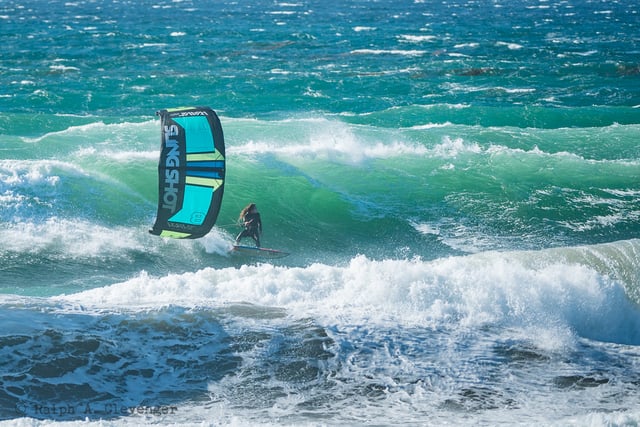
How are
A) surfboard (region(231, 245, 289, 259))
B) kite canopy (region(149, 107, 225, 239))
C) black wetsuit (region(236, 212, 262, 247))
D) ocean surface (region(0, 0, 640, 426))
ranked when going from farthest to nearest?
black wetsuit (region(236, 212, 262, 247)), surfboard (region(231, 245, 289, 259)), kite canopy (region(149, 107, 225, 239)), ocean surface (region(0, 0, 640, 426))

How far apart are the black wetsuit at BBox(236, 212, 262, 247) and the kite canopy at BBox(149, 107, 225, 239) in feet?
6.36

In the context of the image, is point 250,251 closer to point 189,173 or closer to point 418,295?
point 189,173

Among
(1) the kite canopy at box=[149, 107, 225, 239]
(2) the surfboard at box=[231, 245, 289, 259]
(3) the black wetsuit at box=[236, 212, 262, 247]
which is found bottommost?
(2) the surfboard at box=[231, 245, 289, 259]

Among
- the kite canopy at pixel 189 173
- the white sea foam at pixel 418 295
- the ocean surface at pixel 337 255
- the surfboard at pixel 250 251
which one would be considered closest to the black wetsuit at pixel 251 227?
the surfboard at pixel 250 251

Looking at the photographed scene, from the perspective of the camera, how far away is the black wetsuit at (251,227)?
15289mm

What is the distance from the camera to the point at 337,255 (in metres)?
15.6

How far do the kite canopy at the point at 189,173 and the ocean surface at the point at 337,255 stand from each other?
1.12m

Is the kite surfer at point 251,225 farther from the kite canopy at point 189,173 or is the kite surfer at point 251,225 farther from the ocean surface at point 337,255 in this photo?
the kite canopy at point 189,173

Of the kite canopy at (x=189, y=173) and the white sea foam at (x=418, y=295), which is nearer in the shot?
the white sea foam at (x=418, y=295)

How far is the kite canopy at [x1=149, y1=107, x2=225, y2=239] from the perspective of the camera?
13211 millimetres

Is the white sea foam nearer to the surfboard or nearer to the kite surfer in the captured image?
the surfboard

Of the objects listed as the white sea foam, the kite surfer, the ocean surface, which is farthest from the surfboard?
the white sea foam

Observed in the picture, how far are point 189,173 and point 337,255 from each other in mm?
3754

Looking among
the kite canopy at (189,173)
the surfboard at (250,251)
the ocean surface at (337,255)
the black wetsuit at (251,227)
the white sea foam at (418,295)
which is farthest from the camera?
the black wetsuit at (251,227)
